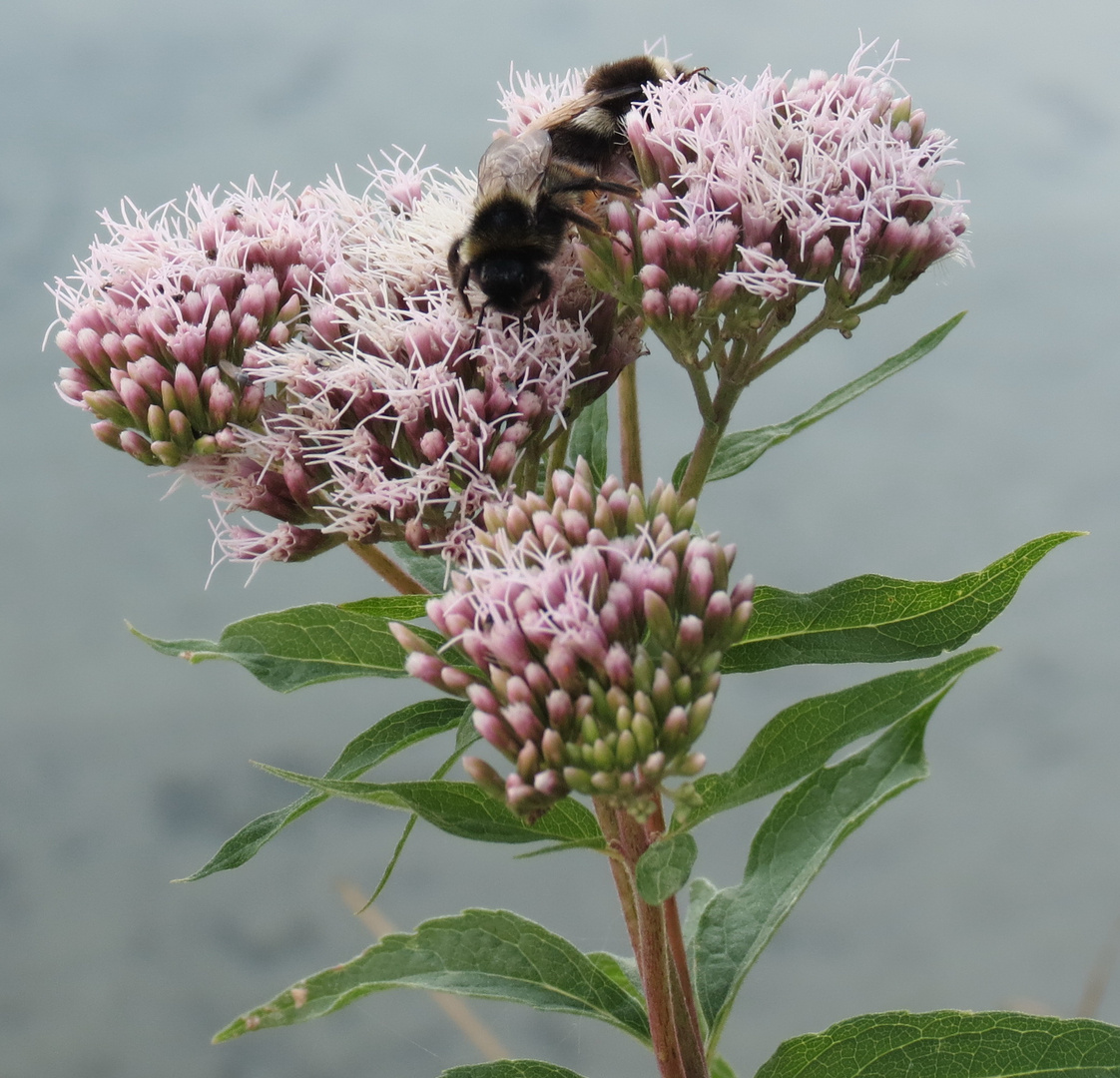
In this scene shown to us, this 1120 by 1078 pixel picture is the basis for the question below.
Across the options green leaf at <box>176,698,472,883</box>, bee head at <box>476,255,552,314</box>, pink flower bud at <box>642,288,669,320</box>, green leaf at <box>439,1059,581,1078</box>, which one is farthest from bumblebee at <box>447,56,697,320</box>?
green leaf at <box>439,1059,581,1078</box>

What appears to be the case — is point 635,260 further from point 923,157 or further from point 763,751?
point 763,751

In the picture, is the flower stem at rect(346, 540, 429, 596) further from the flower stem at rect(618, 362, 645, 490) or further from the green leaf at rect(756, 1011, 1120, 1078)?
the green leaf at rect(756, 1011, 1120, 1078)

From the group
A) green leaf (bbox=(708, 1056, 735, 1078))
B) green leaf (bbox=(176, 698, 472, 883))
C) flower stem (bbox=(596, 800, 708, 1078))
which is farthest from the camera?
green leaf (bbox=(708, 1056, 735, 1078))

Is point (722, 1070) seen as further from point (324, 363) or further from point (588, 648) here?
point (324, 363)

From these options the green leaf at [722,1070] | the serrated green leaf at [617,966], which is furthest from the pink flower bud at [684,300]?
the green leaf at [722,1070]

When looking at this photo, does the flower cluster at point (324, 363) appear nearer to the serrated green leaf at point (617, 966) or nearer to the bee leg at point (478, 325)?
the bee leg at point (478, 325)

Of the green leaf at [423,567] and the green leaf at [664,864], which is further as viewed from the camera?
the green leaf at [423,567]
